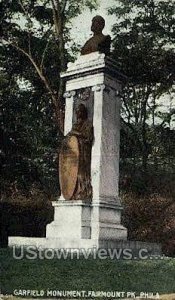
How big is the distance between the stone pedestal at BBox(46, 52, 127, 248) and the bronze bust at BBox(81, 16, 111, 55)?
Result: 22 cm

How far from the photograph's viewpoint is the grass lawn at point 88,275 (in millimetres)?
5969

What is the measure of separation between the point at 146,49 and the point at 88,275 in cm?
831

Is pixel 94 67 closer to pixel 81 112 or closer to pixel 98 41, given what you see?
pixel 98 41

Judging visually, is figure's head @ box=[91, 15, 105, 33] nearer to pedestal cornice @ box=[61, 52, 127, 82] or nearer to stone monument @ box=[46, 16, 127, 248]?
stone monument @ box=[46, 16, 127, 248]

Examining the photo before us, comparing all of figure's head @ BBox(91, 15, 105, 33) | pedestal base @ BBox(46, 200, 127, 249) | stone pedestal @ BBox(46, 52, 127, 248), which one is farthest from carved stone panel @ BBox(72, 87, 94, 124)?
pedestal base @ BBox(46, 200, 127, 249)

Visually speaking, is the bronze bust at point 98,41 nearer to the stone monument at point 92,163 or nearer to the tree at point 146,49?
the stone monument at point 92,163

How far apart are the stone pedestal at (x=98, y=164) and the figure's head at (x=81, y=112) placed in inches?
3.4

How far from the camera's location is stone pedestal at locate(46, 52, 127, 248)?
812cm

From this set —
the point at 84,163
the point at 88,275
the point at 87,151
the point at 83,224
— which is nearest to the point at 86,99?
the point at 87,151

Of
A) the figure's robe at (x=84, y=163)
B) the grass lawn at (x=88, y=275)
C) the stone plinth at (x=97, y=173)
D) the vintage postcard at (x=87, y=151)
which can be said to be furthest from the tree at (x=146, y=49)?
the grass lawn at (x=88, y=275)

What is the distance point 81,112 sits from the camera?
8680 mm

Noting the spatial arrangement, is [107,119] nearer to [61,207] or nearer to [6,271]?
[61,207]

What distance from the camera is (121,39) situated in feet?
43.7

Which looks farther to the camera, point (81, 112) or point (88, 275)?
point (81, 112)
